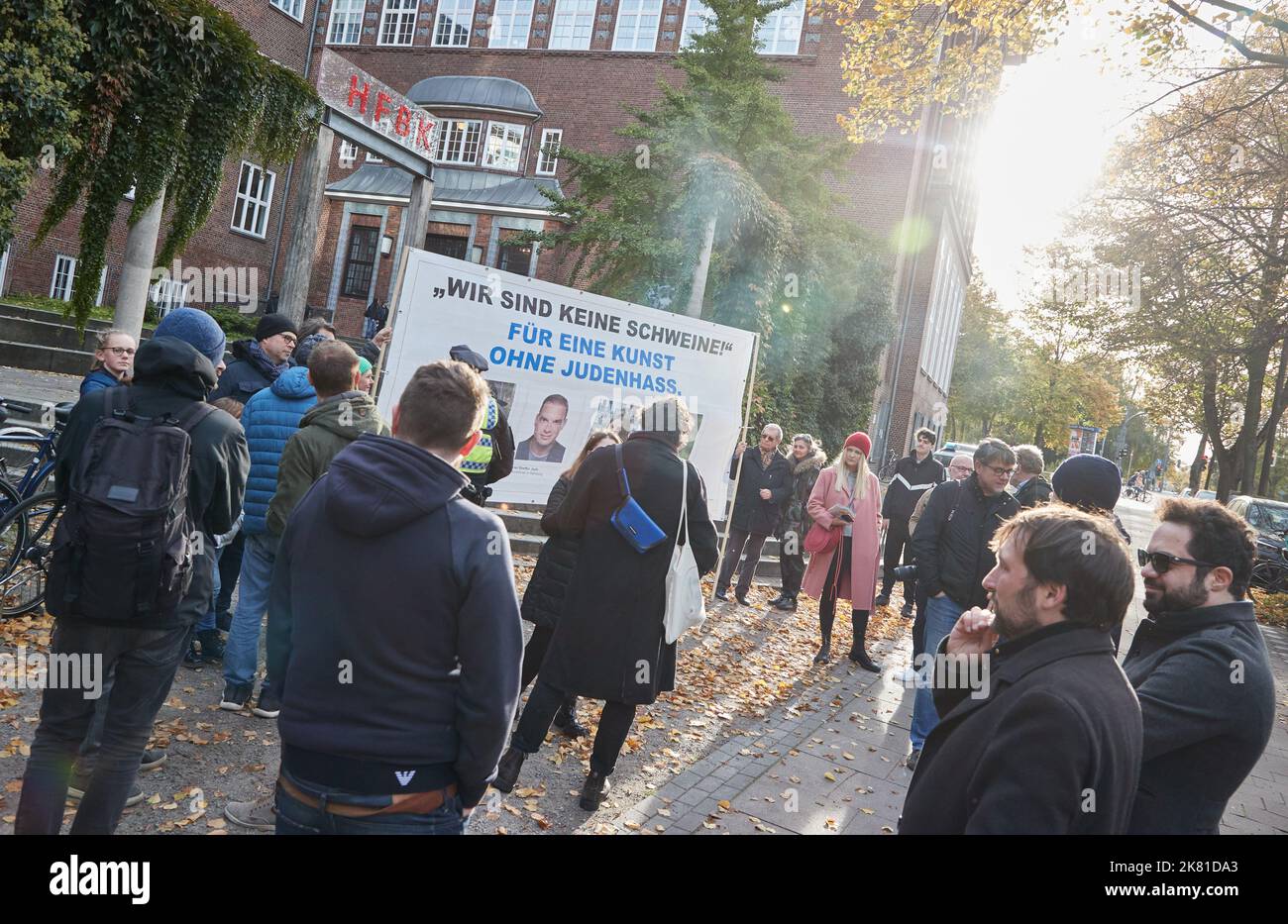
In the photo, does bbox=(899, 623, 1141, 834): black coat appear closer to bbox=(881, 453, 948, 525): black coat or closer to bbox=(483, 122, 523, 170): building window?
bbox=(881, 453, 948, 525): black coat

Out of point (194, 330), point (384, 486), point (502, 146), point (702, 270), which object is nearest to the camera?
point (384, 486)

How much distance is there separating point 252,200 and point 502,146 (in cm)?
885

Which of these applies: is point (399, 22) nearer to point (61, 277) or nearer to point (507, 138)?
point (507, 138)

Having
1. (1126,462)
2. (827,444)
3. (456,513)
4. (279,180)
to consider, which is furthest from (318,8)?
(1126,462)

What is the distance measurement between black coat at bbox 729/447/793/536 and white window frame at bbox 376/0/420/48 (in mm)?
31152

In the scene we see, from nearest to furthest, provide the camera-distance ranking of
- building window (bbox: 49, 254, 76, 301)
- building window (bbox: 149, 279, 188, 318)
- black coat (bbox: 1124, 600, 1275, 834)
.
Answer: black coat (bbox: 1124, 600, 1275, 834)
building window (bbox: 149, 279, 188, 318)
building window (bbox: 49, 254, 76, 301)

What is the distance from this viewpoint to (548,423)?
353 inches

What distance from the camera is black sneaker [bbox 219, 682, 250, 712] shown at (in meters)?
5.05

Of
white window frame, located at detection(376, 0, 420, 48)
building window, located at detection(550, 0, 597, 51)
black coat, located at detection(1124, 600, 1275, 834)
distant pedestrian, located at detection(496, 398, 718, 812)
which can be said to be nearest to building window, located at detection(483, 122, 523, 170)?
building window, located at detection(550, 0, 597, 51)

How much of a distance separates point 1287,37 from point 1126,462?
271ft

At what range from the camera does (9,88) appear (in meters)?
6.17

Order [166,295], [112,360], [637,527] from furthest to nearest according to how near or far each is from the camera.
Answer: [166,295] → [112,360] → [637,527]

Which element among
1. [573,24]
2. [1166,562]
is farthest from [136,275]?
[573,24]

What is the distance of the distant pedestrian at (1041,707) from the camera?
1.89m
